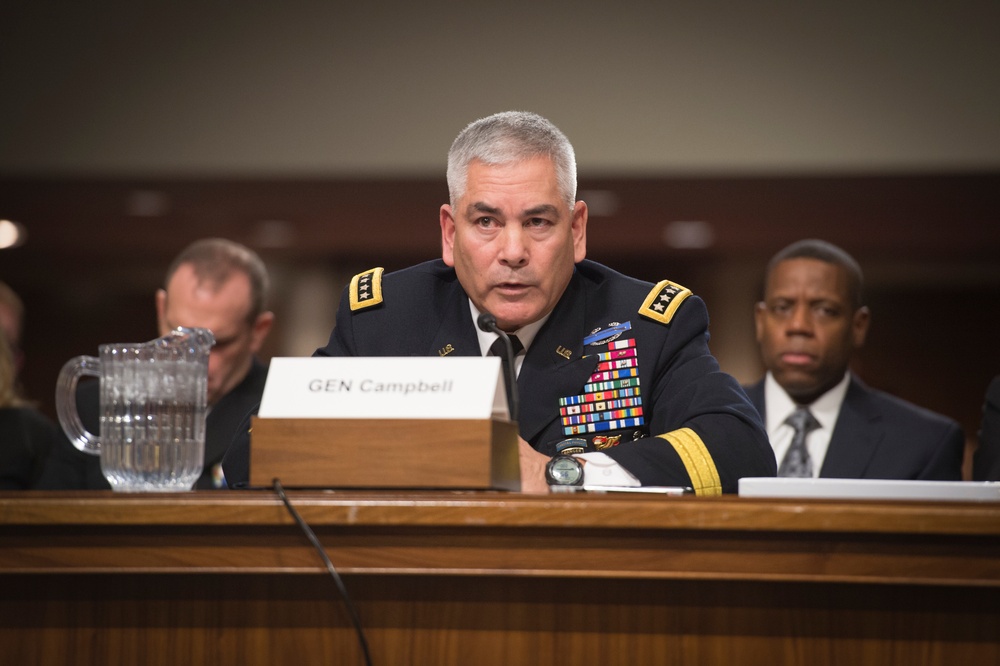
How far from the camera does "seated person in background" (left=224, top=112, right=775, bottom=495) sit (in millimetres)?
2006

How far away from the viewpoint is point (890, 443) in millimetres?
3426

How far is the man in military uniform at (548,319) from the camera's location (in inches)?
79.0

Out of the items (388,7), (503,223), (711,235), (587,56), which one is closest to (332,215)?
(388,7)

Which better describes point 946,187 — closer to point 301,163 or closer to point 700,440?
point 301,163

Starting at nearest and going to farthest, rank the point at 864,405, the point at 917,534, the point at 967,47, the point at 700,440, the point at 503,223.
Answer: the point at 917,534, the point at 700,440, the point at 503,223, the point at 864,405, the point at 967,47

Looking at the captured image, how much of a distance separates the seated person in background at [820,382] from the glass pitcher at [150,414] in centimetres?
228

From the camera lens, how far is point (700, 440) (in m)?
1.79

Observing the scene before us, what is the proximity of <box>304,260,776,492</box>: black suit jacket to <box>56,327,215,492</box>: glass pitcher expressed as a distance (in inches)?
12.4

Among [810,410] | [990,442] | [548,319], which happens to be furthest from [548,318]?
[810,410]

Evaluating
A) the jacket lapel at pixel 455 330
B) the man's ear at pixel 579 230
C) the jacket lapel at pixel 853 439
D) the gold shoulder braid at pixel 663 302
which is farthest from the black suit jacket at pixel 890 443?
the jacket lapel at pixel 455 330

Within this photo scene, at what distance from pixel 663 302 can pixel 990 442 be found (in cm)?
138

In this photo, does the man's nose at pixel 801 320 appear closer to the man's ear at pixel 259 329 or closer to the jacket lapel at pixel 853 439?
the jacket lapel at pixel 853 439

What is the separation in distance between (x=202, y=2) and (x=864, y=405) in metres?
3.37

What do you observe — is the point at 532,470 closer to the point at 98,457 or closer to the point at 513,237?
the point at 513,237
